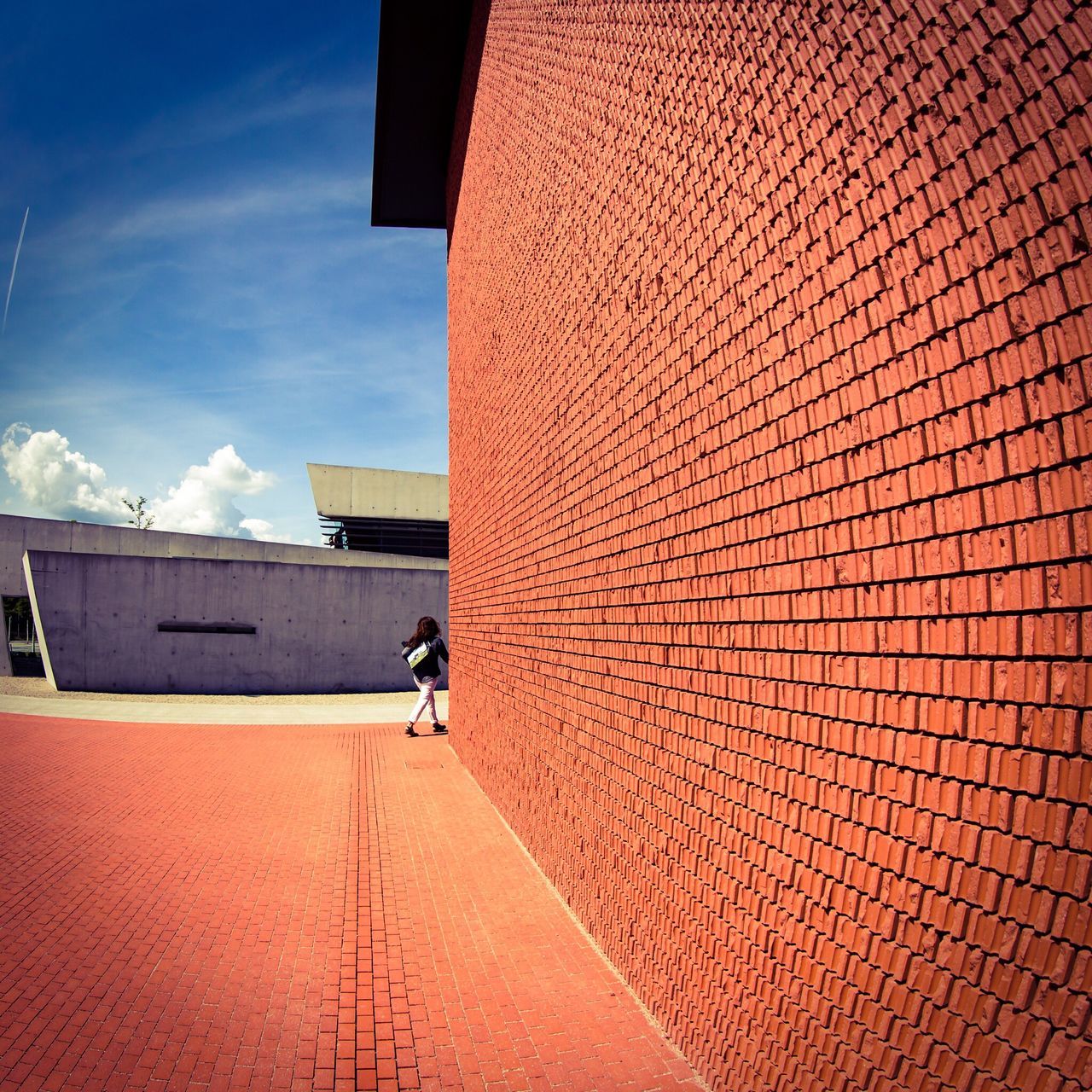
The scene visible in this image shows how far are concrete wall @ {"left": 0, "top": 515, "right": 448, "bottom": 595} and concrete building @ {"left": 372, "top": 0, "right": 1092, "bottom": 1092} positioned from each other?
1712cm

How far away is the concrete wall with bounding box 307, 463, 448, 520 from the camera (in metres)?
28.9

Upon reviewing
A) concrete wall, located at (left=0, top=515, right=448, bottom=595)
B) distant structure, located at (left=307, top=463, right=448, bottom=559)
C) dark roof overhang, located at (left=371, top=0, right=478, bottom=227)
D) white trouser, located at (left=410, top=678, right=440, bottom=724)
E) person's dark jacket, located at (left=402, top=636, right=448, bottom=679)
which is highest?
dark roof overhang, located at (left=371, top=0, right=478, bottom=227)

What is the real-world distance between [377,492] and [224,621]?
1298 centimetres

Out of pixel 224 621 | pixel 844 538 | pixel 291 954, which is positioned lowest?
pixel 291 954

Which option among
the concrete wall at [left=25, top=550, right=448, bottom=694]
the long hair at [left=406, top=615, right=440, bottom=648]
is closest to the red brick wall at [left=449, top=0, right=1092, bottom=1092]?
the long hair at [left=406, top=615, right=440, bottom=648]

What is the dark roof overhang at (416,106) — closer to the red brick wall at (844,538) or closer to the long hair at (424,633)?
the red brick wall at (844,538)

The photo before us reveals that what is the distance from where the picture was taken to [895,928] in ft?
5.96

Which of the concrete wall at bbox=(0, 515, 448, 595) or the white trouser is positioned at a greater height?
the concrete wall at bbox=(0, 515, 448, 595)

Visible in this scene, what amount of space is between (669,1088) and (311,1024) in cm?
156

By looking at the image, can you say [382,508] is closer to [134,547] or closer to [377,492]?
[377,492]

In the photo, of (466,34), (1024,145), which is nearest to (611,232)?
(1024,145)

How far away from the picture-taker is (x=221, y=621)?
1720cm

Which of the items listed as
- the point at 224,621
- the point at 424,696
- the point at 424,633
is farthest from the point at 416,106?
the point at 224,621

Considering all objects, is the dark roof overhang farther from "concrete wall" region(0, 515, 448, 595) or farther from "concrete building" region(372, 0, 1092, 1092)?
"concrete wall" region(0, 515, 448, 595)
